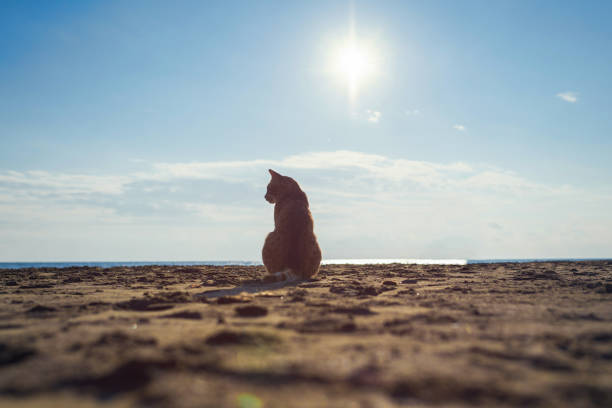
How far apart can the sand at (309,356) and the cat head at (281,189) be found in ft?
17.0

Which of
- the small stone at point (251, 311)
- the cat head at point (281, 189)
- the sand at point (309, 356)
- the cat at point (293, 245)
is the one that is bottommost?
the sand at point (309, 356)

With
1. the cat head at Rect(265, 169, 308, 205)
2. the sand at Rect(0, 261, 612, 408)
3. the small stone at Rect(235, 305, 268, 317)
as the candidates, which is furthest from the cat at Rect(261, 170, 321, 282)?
the small stone at Rect(235, 305, 268, 317)

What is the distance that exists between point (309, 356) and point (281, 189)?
7.61 meters

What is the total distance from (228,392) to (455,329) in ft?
7.77

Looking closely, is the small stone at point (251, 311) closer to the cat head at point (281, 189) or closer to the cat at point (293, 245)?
the cat at point (293, 245)

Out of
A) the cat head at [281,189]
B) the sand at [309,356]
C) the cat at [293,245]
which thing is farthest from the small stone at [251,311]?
the cat head at [281,189]

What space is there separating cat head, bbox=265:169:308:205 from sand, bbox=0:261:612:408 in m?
5.17

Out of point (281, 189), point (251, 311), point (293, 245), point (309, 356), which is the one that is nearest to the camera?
point (309, 356)

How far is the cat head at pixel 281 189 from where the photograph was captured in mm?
9859

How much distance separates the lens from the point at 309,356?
273 centimetres

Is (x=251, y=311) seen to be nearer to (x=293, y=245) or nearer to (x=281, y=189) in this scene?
(x=293, y=245)

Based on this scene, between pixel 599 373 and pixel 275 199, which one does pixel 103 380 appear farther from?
pixel 275 199

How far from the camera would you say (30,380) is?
7.63 ft

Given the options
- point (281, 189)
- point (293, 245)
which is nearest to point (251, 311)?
point (293, 245)
